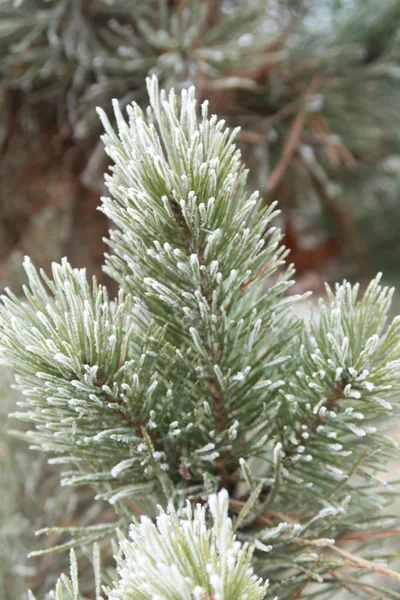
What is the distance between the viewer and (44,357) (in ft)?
0.88

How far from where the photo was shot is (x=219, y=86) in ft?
1.80

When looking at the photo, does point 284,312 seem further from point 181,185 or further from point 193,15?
point 193,15

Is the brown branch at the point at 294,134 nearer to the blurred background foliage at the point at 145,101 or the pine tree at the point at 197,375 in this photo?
the blurred background foliage at the point at 145,101

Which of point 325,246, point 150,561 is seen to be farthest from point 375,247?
point 150,561

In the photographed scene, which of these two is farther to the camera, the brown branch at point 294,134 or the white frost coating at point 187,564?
the brown branch at point 294,134

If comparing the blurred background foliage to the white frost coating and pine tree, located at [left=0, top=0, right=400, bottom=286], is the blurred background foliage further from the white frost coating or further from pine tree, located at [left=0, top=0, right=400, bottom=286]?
the white frost coating

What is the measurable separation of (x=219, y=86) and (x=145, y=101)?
81 millimetres

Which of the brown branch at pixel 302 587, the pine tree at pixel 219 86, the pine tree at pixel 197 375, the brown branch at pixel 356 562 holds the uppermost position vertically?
the pine tree at pixel 219 86

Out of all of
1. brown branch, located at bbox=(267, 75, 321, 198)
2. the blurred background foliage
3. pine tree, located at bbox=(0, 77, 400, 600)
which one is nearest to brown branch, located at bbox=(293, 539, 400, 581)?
pine tree, located at bbox=(0, 77, 400, 600)

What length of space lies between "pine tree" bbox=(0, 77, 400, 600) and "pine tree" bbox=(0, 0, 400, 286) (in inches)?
12.1

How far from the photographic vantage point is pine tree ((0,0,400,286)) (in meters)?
0.56

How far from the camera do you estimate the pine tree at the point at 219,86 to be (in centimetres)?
56

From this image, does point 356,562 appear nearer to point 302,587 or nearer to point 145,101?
point 302,587

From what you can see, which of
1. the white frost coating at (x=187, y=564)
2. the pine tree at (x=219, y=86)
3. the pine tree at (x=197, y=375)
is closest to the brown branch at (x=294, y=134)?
the pine tree at (x=219, y=86)
